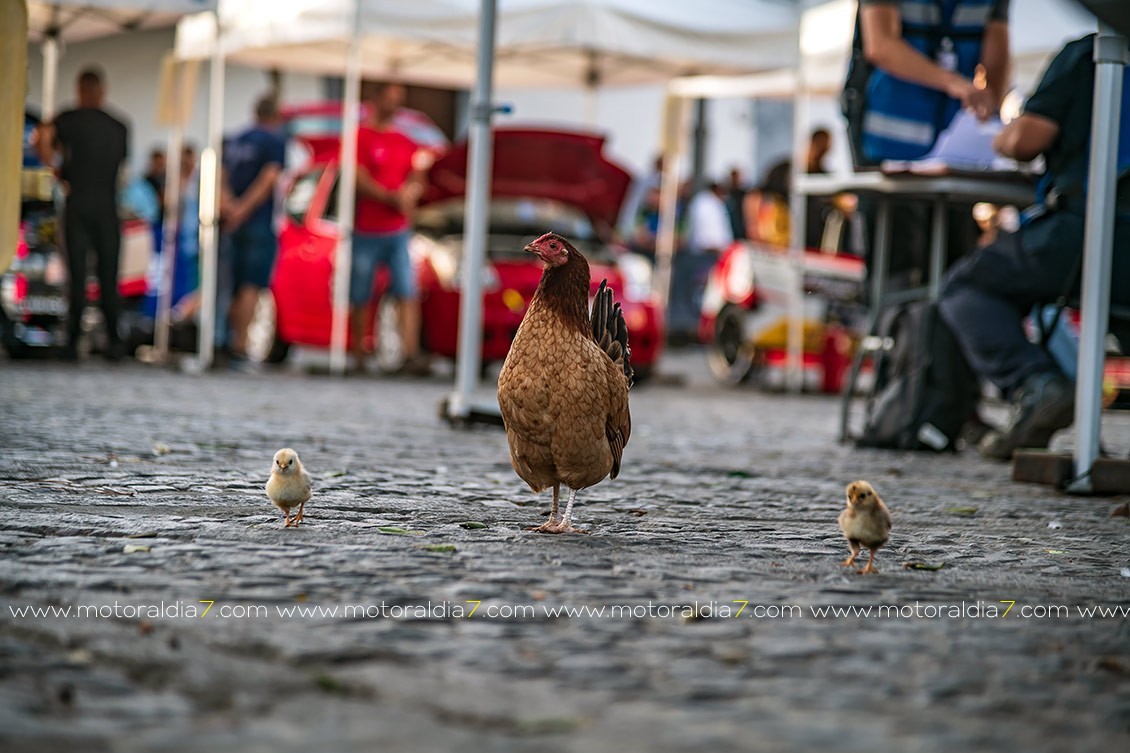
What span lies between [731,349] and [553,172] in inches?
95.5

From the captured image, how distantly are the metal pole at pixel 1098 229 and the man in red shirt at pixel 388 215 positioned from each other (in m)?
8.99

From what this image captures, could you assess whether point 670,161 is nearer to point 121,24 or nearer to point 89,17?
point 121,24

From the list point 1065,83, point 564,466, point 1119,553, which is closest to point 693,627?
point 564,466

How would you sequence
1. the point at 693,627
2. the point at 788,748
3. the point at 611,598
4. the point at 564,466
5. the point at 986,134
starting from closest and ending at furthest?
the point at 788,748
the point at 693,627
the point at 611,598
the point at 564,466
the point at 986,134

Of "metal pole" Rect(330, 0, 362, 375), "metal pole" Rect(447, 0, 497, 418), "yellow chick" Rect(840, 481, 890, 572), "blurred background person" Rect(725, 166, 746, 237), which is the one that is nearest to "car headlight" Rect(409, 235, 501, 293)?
"metal pole" Rect(330, 0, 362, 375)

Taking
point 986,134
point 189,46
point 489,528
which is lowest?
point 489,528

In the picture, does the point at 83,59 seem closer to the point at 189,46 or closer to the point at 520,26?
the point at 189,46

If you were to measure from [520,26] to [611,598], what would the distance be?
10979 millimetres

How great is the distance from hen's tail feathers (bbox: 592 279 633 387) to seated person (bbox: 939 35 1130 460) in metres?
2.83

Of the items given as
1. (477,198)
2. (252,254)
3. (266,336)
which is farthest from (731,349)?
(477,198)

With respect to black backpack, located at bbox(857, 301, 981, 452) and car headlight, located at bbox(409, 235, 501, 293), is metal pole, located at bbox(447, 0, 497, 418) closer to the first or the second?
black backpack, located at bbox(857, 301, 981, 452)

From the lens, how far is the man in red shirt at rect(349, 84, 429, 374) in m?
15.2

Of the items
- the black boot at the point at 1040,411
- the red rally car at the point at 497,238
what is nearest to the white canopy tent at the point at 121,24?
the red rally car at the point at 497,238

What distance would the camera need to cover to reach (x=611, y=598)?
13.0 feet
